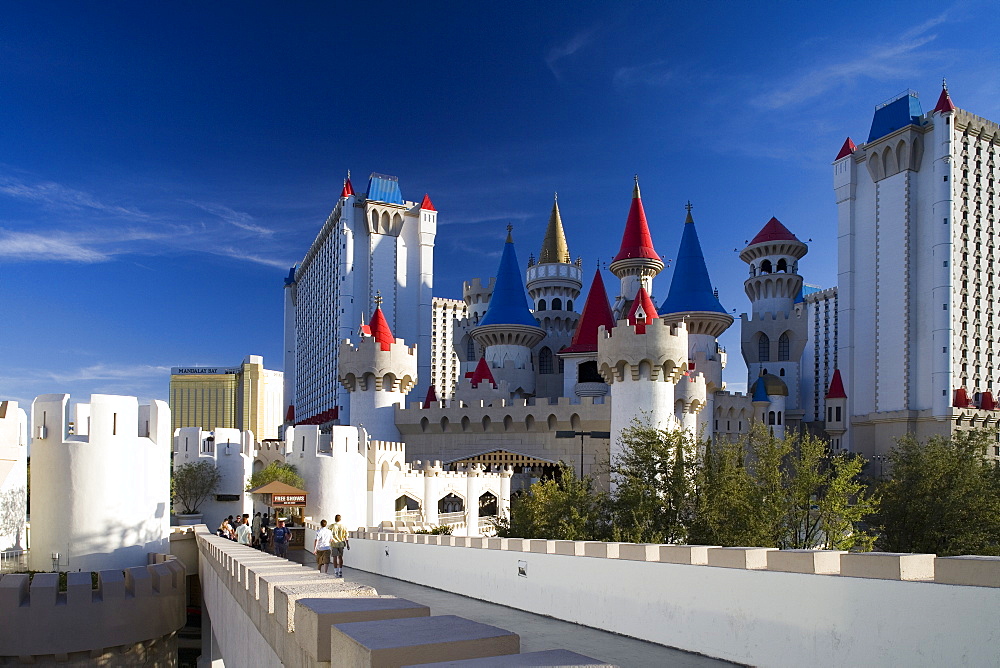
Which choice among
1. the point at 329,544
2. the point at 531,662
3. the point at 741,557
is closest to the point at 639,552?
the point at 741,557

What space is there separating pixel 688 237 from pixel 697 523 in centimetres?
3795

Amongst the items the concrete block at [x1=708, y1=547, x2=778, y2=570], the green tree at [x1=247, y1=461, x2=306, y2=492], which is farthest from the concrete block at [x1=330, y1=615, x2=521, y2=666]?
the green tree at [x1=247, y1=461, x2=306, y2=492]

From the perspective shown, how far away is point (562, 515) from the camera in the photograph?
22.1 m

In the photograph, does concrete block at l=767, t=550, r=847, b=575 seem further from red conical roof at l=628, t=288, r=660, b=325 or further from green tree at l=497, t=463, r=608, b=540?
red conical roof at l=628, t=288, r=660, b=325

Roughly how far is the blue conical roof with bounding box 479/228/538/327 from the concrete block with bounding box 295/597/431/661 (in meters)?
46.2

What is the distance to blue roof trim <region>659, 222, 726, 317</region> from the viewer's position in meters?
52.1

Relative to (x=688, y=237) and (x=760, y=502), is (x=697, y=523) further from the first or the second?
(x=688, y=237)

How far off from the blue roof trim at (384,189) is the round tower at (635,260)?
948 inches

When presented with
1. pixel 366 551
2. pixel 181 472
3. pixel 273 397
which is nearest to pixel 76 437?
pixel 366 551

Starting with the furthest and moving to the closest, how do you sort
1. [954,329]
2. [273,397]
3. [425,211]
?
[273,397] → [425,211] → [954,329]

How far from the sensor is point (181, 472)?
27203 mm

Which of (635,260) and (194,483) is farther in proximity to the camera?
(635,260)

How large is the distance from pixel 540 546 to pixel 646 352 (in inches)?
719

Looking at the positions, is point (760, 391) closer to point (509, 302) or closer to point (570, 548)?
point (509, 302)
